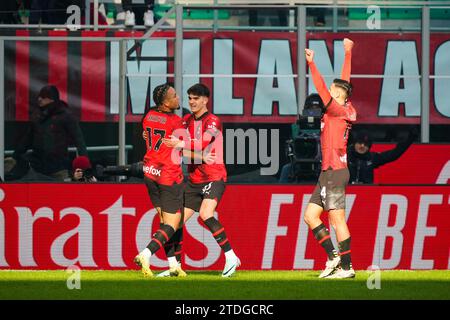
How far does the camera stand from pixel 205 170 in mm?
14625

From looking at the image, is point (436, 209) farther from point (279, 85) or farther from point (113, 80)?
point (113, 80)

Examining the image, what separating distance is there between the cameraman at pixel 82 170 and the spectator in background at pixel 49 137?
0.50 metres

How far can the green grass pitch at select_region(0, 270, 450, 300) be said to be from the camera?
483 inches

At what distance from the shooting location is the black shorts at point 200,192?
574 inches

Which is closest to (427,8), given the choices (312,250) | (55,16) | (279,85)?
(279,85)

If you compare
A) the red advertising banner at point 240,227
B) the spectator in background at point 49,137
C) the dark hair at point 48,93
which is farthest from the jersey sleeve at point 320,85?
the dark hair at point 48,93

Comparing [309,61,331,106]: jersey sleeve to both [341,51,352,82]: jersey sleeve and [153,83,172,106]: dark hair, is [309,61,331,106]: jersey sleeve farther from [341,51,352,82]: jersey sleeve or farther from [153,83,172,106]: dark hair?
[153,83,172,106]: dark hair

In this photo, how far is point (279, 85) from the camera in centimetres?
1889

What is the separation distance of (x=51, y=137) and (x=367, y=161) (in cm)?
416

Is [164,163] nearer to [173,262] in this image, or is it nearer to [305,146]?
[173,262]

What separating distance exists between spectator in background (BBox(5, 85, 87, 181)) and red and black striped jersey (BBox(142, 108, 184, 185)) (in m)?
4.21

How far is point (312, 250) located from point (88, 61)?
4.11m

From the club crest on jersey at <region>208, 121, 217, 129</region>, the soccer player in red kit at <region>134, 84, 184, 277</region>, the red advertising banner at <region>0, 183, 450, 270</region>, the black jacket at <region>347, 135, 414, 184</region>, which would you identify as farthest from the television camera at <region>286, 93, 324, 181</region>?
the soccer player in red kit at <region>134, 84, 184, 277</region>

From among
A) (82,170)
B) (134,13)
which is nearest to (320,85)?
(82,170)
